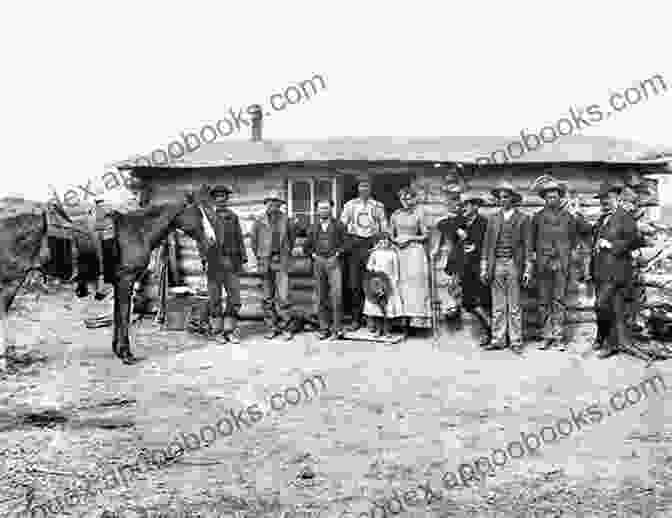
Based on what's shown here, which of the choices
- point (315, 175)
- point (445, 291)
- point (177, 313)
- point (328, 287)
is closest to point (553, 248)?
point (445, 291)

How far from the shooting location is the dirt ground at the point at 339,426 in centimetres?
416

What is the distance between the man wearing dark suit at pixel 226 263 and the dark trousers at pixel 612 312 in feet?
17.2

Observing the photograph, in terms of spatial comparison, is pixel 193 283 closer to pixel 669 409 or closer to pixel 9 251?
pixel 9 251

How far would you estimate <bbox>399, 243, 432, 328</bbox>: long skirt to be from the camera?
9055mm

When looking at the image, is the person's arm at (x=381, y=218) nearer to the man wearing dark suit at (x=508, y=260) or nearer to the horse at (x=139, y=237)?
the man wearing dark suit at (x=508, y=260)

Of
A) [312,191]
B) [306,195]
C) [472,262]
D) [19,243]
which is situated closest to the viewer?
[19,243]

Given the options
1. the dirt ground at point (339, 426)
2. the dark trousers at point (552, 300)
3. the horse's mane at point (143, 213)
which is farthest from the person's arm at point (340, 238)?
the dark trousers at point (552, 300)

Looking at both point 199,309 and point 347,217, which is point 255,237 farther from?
point 199,309

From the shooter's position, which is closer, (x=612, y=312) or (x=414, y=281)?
(x=612, y=312)

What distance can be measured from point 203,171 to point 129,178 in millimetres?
1444

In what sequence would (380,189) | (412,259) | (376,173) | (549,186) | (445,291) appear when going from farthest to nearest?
(380,189)
(376,173)
(445,291)
(412,259)
(549,186)

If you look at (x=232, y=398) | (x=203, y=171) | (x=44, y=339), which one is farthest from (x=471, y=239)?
(x=44, y=339)

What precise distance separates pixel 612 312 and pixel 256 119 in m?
8.21

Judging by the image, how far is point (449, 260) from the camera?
28.6ft
